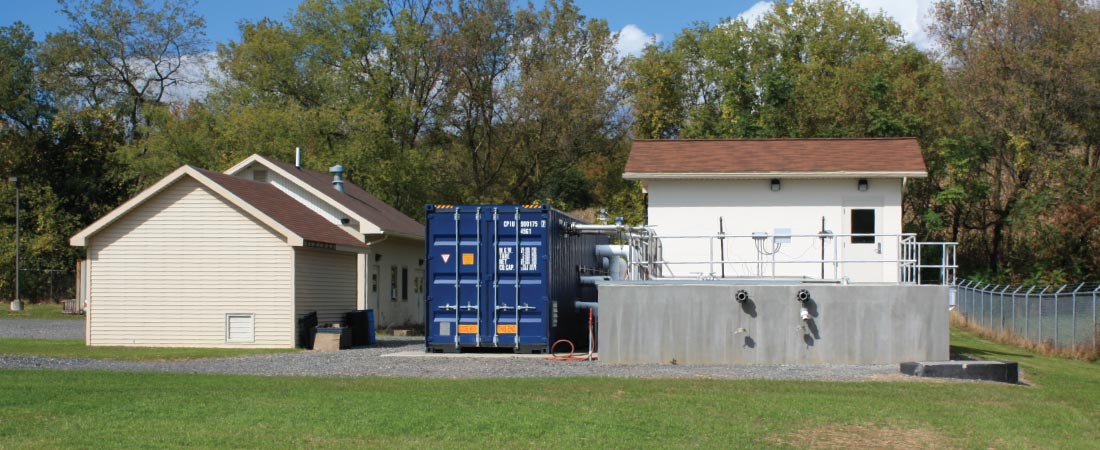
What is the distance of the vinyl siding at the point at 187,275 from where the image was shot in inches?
1029

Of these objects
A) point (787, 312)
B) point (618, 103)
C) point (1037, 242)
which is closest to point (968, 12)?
point (1037, 242)

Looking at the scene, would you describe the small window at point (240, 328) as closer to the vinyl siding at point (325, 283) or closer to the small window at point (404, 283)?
the vinyl siding at point (325, 283)

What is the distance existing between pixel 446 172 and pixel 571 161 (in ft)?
21.9

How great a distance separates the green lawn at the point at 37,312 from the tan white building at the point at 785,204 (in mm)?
29679

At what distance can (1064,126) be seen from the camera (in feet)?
147

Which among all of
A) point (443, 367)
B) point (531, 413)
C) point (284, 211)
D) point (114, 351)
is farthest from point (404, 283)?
point (531, 413)

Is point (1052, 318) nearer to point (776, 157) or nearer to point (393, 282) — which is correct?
point (776, 157)

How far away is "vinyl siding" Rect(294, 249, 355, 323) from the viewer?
26516 mm

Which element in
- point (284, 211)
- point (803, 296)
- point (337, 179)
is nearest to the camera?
point (803, 296)

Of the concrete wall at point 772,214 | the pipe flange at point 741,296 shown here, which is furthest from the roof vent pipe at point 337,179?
the pipe flange at point 741,296

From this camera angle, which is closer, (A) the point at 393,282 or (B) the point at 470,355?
(B) the point at 470,355

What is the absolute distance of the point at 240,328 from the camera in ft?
86.5

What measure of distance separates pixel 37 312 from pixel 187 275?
2690 cm

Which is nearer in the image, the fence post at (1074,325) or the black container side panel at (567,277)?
the black container side panel at (567,277)
